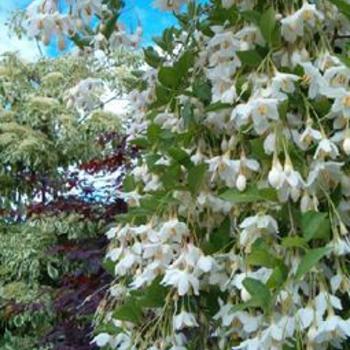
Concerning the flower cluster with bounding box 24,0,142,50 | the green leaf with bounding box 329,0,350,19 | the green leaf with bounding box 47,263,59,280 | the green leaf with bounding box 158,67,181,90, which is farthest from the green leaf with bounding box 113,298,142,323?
the green leaf with bounding box 47,263,59,280

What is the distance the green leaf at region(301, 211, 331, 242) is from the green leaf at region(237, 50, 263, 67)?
252 millimetres

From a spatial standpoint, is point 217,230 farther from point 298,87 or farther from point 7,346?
point 7,346

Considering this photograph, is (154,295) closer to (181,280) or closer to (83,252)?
(181,280)

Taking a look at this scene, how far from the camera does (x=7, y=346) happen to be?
3.29m

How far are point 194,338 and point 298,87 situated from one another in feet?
1.50

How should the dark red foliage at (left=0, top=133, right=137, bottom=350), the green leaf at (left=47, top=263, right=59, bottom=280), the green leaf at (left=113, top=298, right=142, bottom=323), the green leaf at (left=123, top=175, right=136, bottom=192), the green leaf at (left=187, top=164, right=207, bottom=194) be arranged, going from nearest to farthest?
the green leaf at (left=187, top=164, right=207, bottom=194), the green leaf at (left=113, top=298, right=142, bottom=323), the green leaf at (left=123, top=175, right=136, bottom=192), the dark red foliage at (left=0, top=133, right=137, bottom=350), the green leaf at (left=47, top=263, right=59, bottom=280)

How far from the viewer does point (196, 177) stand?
43.2 inches

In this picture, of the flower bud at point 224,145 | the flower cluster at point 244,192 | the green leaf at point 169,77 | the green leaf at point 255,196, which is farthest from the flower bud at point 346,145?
the green leaf at point 169,77

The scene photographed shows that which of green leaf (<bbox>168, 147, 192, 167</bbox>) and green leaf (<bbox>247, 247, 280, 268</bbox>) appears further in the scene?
green leaf (<bbox>168, 147, 192, 167</bbox>)

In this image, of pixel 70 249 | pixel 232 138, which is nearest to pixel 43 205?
pixel 70 249

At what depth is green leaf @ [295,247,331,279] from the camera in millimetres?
885

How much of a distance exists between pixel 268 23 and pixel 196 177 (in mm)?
247

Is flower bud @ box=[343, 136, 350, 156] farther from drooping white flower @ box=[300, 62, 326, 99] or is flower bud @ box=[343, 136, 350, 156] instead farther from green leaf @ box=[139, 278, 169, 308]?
green leaf @ box=[139, 278, 169, 308]

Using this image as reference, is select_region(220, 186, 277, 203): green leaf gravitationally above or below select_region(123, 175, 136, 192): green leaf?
below
